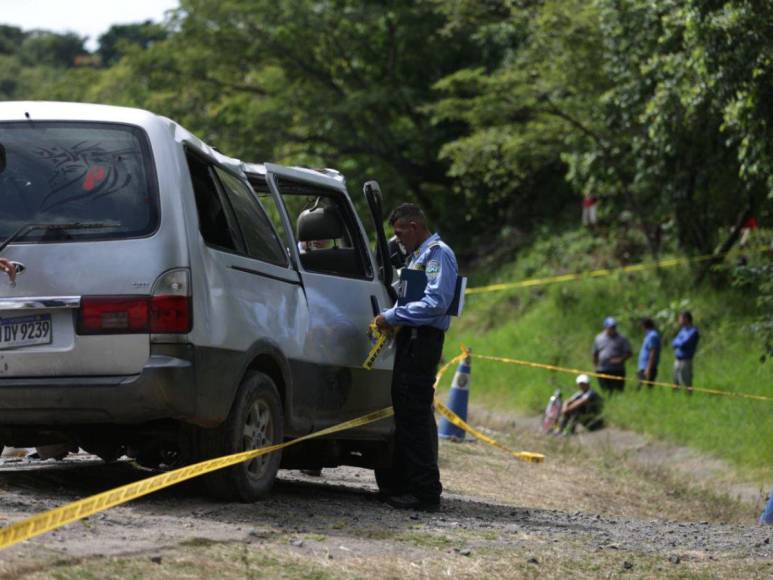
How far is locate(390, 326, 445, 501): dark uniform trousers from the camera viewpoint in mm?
8320

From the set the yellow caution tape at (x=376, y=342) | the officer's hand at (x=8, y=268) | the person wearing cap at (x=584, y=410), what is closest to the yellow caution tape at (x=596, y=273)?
the person wearing cap at (x=584, y=410)

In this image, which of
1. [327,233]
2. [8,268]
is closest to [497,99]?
[327,233]

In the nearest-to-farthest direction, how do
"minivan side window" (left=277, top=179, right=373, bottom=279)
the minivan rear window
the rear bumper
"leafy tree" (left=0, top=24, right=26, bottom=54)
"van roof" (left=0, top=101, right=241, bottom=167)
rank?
the rear bumper
the minivan rear window
"van roof" (left=0, top=101, right=241, bottom=167)
"minivan side window" (left=277, top=179, right=373, bottom=279)
"leafy tree" (left=0, top=24, right=26, bottom=54)

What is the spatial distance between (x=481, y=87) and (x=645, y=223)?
437cm

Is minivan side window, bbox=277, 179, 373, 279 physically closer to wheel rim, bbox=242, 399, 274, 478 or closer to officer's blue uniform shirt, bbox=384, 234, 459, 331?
officer's blue uniform shirt, bbox=384, 234, 459, 331

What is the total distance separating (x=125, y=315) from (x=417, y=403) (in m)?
2.26

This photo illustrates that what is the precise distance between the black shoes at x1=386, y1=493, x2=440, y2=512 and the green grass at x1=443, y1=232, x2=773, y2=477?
7.31 m

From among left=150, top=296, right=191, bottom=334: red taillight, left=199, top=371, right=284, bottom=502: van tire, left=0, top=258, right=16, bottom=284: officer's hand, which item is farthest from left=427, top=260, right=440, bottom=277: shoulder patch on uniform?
left=0, top=258, right=16, bottom=284: officer's hand

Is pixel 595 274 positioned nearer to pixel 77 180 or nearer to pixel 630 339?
pixel 630 339

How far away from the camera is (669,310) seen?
2369 centimetres

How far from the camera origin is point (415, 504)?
8.51 meters

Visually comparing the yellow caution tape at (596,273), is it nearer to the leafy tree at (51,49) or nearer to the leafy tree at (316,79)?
the leafy tree at (316,79)

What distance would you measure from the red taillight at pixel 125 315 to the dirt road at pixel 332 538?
0.84 metres

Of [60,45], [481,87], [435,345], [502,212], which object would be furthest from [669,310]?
[60,45]
